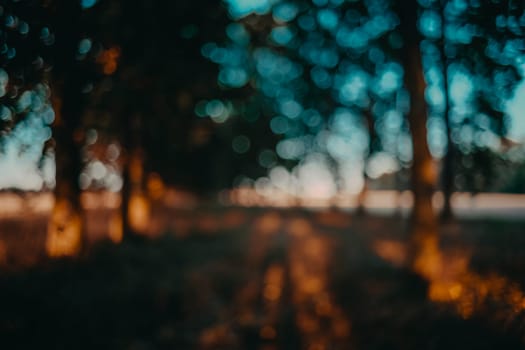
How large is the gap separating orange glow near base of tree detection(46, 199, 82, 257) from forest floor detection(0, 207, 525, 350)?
20.6 inches

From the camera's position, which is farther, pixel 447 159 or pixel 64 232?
pixel 447 159

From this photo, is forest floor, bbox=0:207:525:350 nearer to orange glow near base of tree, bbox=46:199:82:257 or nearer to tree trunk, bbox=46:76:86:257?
orange glow near base of tree, bbox=46:199:82:257

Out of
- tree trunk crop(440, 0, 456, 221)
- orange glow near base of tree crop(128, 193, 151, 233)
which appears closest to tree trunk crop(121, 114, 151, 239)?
orange glow near base of tree crop(128, 193, 151, 233)

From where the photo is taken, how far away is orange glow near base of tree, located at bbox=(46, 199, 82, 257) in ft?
27.5

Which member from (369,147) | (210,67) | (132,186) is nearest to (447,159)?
(369,147)

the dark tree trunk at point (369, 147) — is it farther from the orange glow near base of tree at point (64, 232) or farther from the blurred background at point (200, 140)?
the orange glow near base of tree at point (64, 232)

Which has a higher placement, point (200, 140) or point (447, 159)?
point (200, 140)

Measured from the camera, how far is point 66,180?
8.56m

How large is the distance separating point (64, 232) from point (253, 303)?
533cm

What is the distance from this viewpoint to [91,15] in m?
6.40

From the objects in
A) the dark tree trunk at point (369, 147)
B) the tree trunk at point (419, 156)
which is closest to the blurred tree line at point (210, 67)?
the tree trunk at point (419, 156)

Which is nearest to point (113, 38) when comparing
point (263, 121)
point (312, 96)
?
point (312, 96)

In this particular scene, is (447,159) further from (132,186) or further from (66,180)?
(66,180)

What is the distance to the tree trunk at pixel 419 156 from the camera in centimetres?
712
